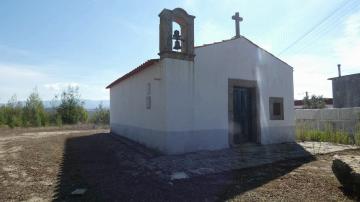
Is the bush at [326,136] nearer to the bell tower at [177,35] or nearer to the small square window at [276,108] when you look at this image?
the small square window at [276,108]

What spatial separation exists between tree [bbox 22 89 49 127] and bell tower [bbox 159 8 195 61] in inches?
789

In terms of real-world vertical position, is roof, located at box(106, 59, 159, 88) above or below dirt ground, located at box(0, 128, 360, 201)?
above

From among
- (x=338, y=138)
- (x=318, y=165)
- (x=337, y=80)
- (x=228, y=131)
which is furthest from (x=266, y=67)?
(x=337, y=80)

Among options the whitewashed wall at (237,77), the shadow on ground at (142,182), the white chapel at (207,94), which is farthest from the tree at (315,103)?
the shadow on ground at (142,182)

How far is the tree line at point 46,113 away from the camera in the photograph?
978 inches

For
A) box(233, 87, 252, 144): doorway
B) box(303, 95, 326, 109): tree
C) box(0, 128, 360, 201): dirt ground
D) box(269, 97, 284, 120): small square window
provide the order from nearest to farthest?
1. box(0, 128, 360, 201): dirt ground
2. box(233, 87, 252, 144): doorway
3. box(269, 97, 284, 120): small square window
4. box(303, 95, 326, 109): tree

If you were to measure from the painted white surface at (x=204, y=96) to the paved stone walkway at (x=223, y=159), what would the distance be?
0.71 m

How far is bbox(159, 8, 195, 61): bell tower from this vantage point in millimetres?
9513

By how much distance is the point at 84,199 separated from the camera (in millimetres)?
5180

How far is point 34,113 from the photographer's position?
26031mm

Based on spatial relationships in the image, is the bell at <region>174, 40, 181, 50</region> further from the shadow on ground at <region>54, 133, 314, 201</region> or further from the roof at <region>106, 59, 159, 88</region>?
the shadow on ground at <region>54, 133, 314, 201</region>

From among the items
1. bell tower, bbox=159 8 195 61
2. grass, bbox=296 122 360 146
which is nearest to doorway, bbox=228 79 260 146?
bell tower, bbox=159 8 195 61

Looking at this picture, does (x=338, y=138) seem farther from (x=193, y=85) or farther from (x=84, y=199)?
(x=84, y=199)

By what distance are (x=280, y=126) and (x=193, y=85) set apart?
15.2 ft
